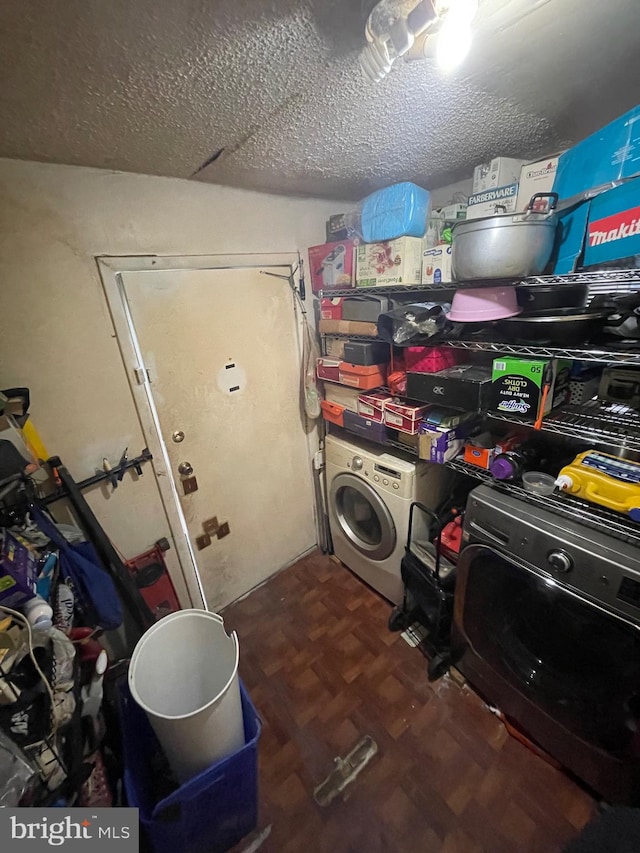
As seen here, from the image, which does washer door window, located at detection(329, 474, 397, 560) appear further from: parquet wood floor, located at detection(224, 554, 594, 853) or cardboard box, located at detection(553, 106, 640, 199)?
cardboard box, located at detection(553, 106, 640, 199)

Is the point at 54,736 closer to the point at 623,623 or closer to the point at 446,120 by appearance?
the point at 623,623

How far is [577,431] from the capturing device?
3.27 feet

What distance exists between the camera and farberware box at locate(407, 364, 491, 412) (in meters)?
1.14

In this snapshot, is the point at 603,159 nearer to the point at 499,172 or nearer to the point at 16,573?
the point at 499,172

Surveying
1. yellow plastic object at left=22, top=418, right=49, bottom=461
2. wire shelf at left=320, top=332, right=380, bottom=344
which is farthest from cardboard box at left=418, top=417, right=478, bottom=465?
yellow plastic object at left=22, top=418, right=49, bottom=461

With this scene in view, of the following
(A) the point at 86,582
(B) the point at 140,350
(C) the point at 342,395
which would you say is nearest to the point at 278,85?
(B) the point at 140,350

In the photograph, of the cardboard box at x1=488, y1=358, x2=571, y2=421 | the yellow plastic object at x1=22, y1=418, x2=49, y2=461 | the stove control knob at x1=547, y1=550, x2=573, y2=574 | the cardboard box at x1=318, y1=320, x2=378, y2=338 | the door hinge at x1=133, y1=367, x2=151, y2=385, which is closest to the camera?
the stove control knob at x1=547, y1=550, x2=573, y2=574

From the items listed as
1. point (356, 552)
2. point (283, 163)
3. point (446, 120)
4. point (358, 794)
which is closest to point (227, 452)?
point (356, 552)

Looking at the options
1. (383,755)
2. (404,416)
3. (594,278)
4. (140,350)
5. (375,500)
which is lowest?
(383,755)

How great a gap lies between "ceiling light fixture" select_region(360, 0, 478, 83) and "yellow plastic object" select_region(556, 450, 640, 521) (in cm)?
109

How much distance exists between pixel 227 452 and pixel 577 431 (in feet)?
4.91

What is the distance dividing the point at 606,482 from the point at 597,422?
0.19 m

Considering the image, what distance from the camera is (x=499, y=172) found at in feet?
3.84

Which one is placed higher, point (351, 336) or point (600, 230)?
point (600, 230)
